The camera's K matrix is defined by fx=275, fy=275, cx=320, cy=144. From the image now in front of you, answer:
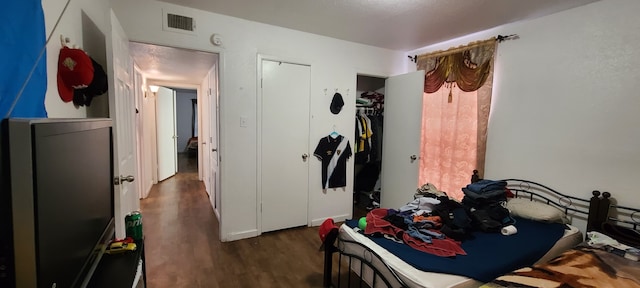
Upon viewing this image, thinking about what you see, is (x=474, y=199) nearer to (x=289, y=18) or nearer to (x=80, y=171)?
(x=289, y=18)

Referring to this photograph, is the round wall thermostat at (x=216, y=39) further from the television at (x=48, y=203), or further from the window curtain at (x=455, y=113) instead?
the window curtain at (x=455, y=113)

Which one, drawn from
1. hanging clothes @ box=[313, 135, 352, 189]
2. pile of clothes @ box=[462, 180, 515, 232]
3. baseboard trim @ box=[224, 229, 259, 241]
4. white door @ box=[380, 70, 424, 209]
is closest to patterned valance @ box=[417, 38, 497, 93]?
white door @ box=[380, 70, 424, 209]

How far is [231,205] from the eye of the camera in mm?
2902

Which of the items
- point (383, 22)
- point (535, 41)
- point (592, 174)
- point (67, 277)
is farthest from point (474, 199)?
point (67, 277)

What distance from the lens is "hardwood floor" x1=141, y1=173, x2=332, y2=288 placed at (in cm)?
224

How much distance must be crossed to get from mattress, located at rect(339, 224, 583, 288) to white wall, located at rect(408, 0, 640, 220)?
2.07 feet

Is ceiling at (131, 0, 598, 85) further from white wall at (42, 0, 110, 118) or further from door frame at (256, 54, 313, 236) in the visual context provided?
white wall at (42, 0, 110, 118)

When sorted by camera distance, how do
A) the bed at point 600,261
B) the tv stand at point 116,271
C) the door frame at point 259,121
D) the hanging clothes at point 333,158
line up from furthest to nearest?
the hanging clothes at point 333,158 → the door frame at point 259,121 → the bed at point 600,261 → the tv stand at point 116,271

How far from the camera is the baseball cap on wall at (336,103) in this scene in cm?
335

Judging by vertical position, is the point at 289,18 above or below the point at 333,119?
above

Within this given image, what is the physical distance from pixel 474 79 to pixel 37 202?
3.46 m

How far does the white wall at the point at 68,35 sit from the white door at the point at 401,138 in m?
2.99

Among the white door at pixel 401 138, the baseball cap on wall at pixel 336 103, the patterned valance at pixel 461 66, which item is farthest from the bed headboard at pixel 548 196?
the baseball cap on wall at pixel 336 103

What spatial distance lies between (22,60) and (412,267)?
190 centimetres
